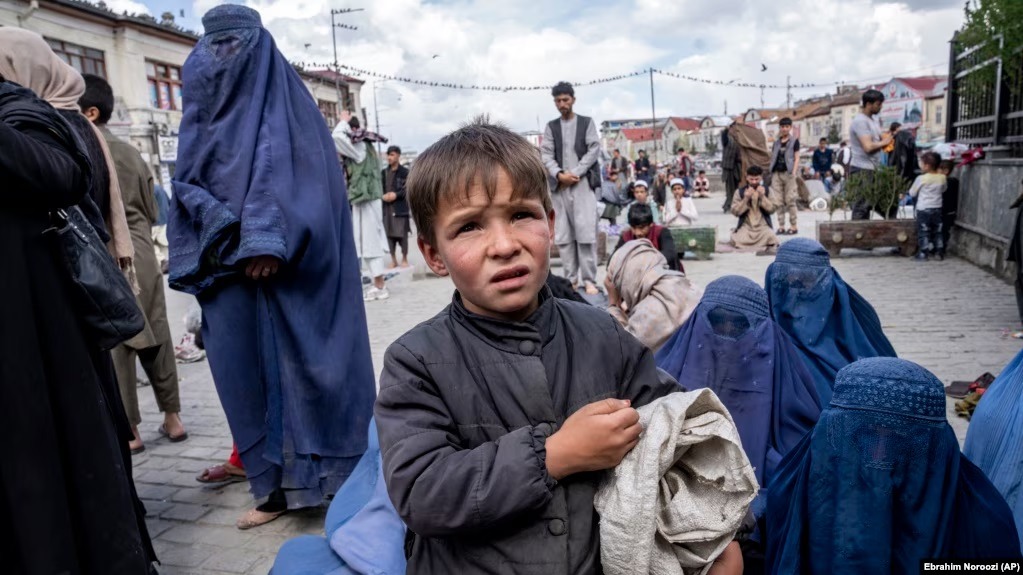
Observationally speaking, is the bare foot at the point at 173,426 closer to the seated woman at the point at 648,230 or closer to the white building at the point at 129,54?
the seated woman at the point at 648,230

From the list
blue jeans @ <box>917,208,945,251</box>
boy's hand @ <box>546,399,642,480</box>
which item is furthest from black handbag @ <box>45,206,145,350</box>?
blue jeans @ <box>917,208,945,251</box>

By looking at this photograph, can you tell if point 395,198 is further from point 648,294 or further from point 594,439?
point 594,439

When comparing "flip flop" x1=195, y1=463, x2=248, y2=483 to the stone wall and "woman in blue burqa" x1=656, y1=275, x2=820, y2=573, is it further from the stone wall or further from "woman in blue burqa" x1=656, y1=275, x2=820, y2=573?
the stone wall

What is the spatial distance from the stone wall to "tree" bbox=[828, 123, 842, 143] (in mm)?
55268

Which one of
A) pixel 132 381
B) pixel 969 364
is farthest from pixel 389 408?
pixel 969 364

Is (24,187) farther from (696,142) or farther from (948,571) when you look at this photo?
(696,142)

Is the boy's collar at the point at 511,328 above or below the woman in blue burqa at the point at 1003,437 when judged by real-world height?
above

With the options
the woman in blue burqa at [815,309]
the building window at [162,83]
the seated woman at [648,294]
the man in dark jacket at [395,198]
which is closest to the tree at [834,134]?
the building window at [162,83]

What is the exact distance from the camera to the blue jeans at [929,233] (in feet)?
31.0

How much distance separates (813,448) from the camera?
6.18 ft

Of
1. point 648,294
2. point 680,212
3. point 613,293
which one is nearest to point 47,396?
point 648,294

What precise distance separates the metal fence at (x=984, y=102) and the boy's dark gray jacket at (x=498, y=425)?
7.76m

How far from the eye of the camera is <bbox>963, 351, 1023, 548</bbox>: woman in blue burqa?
82.0 inches

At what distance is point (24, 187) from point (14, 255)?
7.0 inches
